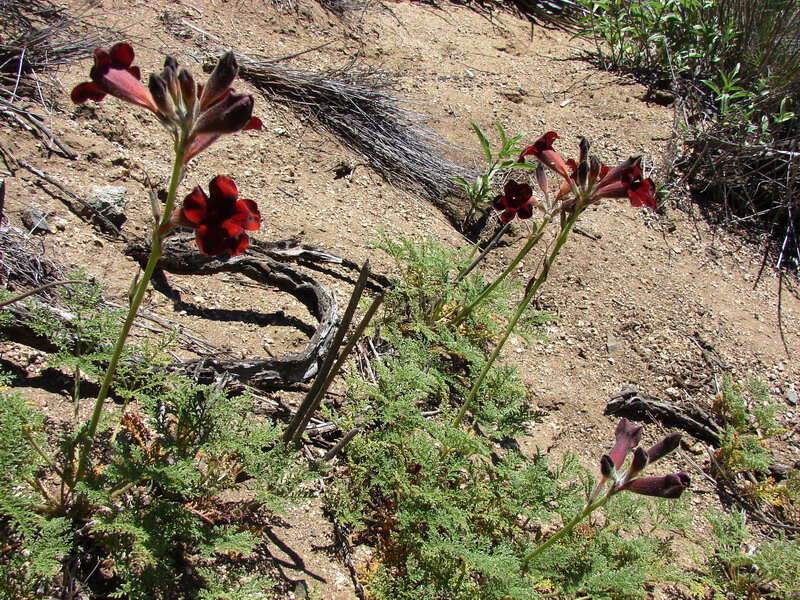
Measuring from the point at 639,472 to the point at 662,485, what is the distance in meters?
0.07

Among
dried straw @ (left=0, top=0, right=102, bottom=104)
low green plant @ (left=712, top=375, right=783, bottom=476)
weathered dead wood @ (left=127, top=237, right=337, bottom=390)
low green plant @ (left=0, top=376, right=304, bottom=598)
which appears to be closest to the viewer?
low green plant @ (left=0, top=376, right=304, bottom=598)

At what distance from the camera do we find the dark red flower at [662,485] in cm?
172

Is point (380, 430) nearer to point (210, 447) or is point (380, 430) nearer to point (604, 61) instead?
point (210, 447)

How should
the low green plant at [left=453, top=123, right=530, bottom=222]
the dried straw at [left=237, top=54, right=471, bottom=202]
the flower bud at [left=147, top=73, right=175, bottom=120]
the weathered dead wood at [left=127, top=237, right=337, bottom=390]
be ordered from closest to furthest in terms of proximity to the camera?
the flower bud at [left=147, top=73, right=175, bottom=120] < the weathered dead wood at [left=127, top=237, right=337, bottom=390] < the low green plant at [left=453, top=123, right=530, bottom=222] < the dried straw at [left=237, top=54, right=471, bottom=202]

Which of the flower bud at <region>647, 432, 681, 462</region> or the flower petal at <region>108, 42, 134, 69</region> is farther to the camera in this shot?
the flower bud at <region>647, 432, 681, 462</region>

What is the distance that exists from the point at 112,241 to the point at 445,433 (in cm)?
194

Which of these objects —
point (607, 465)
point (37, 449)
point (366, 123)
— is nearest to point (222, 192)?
point (37, 449)

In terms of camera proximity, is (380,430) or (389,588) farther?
(380,430)

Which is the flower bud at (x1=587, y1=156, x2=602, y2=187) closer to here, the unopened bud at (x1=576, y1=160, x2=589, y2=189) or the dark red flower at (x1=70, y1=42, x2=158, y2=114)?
the unopened bud at (x1=576, y1=160, x2=589, y2=189)

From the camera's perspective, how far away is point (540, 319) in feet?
10.0

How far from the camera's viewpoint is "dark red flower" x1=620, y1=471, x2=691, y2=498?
1720 millimetres

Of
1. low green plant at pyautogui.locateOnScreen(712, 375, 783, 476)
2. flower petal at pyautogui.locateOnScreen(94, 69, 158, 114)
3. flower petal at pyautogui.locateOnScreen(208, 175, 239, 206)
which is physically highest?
flower petal at pyautogui.locateOnScreen(94, 69, 158, 114)

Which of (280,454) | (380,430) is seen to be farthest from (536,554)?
(280,454)

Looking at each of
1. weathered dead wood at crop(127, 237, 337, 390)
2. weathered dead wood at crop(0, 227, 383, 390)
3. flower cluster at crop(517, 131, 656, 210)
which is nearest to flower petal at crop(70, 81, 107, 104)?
weathered dead wood at crop(0, 227, 383, 390)
